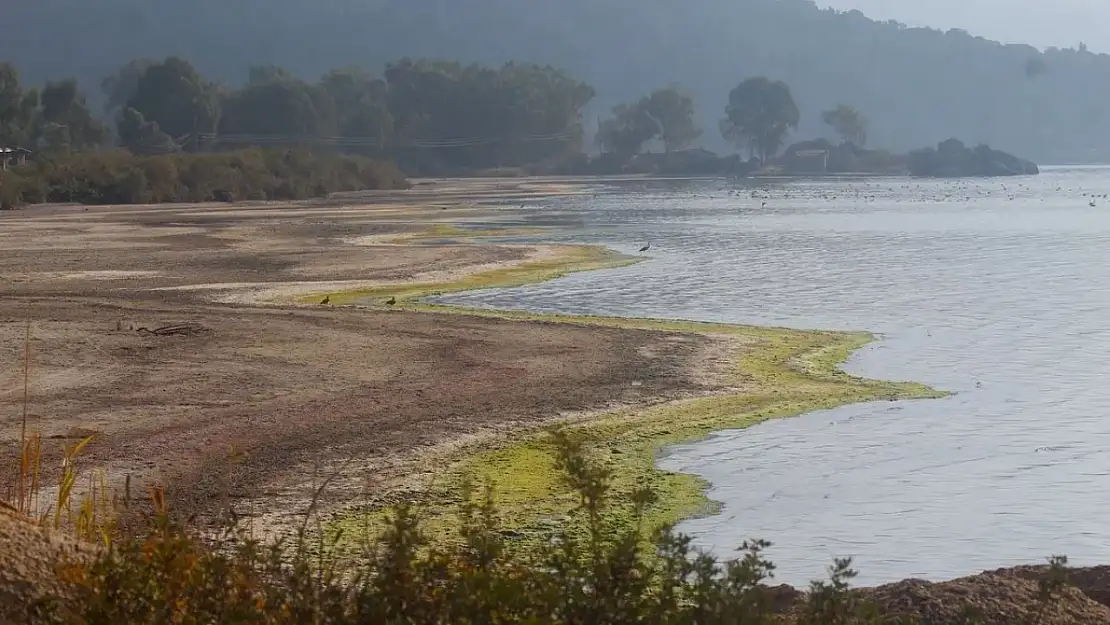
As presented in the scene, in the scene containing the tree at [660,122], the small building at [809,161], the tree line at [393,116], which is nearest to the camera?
the tree line at [393,116]

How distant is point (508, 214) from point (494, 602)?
49977 mm

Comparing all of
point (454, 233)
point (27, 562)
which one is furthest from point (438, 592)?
point (454, 233)

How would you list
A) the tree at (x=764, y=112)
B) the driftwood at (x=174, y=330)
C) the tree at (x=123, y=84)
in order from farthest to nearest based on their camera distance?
the tree at (x=764, y=112), the tree at (x=123, y=84), the driftwood at (x=174, y=330)

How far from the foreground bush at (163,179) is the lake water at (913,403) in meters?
26.5

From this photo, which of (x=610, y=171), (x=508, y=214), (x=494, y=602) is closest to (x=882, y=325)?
(x=494, y=602)

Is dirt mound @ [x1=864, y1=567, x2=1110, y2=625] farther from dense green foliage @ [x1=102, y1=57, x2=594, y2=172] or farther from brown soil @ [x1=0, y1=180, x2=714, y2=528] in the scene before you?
dense green foliage @ [x1=102, y1=57, x2=594, y2=172]

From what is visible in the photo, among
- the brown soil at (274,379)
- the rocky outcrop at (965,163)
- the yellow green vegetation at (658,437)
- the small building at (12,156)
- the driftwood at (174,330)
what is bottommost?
the rocky outcrop at (965,163)

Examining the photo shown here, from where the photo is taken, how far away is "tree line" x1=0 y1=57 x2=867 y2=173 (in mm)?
98688

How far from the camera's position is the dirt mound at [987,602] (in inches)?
260

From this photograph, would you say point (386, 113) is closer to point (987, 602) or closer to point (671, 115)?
point (671, 115)

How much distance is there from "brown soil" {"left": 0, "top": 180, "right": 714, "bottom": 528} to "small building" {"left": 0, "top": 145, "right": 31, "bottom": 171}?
46.5 metres

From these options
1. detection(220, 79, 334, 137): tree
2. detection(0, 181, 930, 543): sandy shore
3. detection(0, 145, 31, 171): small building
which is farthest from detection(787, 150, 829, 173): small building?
detection(0, 181, 930, 543): sandy shore

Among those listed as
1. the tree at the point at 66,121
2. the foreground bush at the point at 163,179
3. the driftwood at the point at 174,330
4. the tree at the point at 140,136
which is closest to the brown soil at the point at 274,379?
the driftwood at the point at 174,330

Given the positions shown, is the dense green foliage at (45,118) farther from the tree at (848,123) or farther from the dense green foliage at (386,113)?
the tree at (848,123)
